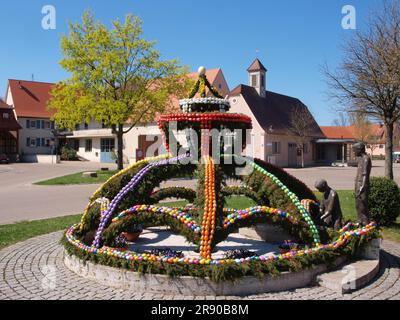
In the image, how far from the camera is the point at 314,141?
161 feet

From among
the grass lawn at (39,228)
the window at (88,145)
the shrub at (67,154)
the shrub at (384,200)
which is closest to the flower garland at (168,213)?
the grass lawn at (39,228)

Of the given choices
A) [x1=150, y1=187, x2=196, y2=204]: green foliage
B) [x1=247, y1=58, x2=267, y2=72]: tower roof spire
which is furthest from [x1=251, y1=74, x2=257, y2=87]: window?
[x1=150, y1=187, x2=196, y2=204]: green foliage

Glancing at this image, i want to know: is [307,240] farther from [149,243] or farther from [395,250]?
[149,243]

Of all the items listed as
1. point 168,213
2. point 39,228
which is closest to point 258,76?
point 39,228

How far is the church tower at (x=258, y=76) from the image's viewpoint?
44.2m

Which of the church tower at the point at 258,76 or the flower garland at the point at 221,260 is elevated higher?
the church tower at the point at 258,76

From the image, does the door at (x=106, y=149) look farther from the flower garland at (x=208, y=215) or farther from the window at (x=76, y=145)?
the flower garland at (x=208, y=215)

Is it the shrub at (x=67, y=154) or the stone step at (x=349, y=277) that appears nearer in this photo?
the stone step at (x=349, y=277)

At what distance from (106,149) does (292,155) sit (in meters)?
22.4

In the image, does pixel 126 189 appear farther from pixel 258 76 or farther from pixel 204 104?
pixel 258 76

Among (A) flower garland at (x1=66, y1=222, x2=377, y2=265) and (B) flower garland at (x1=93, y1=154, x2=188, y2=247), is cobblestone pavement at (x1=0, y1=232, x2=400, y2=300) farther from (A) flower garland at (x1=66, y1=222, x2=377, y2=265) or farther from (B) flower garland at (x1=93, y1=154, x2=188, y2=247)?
(B) flower garland at (x1=93, y1=154, x2=188, y2=247)

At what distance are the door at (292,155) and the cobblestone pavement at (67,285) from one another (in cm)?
3676

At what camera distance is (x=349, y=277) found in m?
5.94
